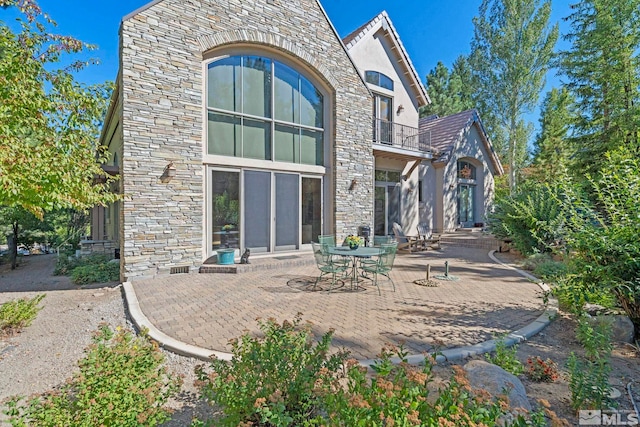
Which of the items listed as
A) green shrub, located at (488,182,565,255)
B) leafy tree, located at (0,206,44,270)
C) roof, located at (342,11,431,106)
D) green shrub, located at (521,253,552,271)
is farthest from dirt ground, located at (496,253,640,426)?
roof, located at (342,11,431,106)

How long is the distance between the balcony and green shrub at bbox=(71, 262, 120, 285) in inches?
390

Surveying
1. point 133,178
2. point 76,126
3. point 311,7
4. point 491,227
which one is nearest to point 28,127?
point 76,126

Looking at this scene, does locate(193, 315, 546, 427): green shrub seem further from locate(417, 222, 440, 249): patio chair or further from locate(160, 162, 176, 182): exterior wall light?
locate(417, 222, 440, 249): patio chair

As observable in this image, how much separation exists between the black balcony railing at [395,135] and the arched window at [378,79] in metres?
1.81

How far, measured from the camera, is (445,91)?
29734 millimetres

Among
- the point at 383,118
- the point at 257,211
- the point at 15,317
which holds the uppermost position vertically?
the point at 383,118

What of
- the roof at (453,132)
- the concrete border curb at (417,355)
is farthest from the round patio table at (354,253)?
the roof at (453,132)

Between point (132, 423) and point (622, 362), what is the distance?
504 cm

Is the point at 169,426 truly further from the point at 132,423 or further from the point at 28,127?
the point at 28,127

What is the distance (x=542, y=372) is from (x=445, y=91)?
3134cm

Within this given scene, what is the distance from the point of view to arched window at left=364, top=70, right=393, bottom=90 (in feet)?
45.3

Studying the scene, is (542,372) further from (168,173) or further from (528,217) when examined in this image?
(168,173)

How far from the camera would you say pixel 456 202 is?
1750 centimetres
